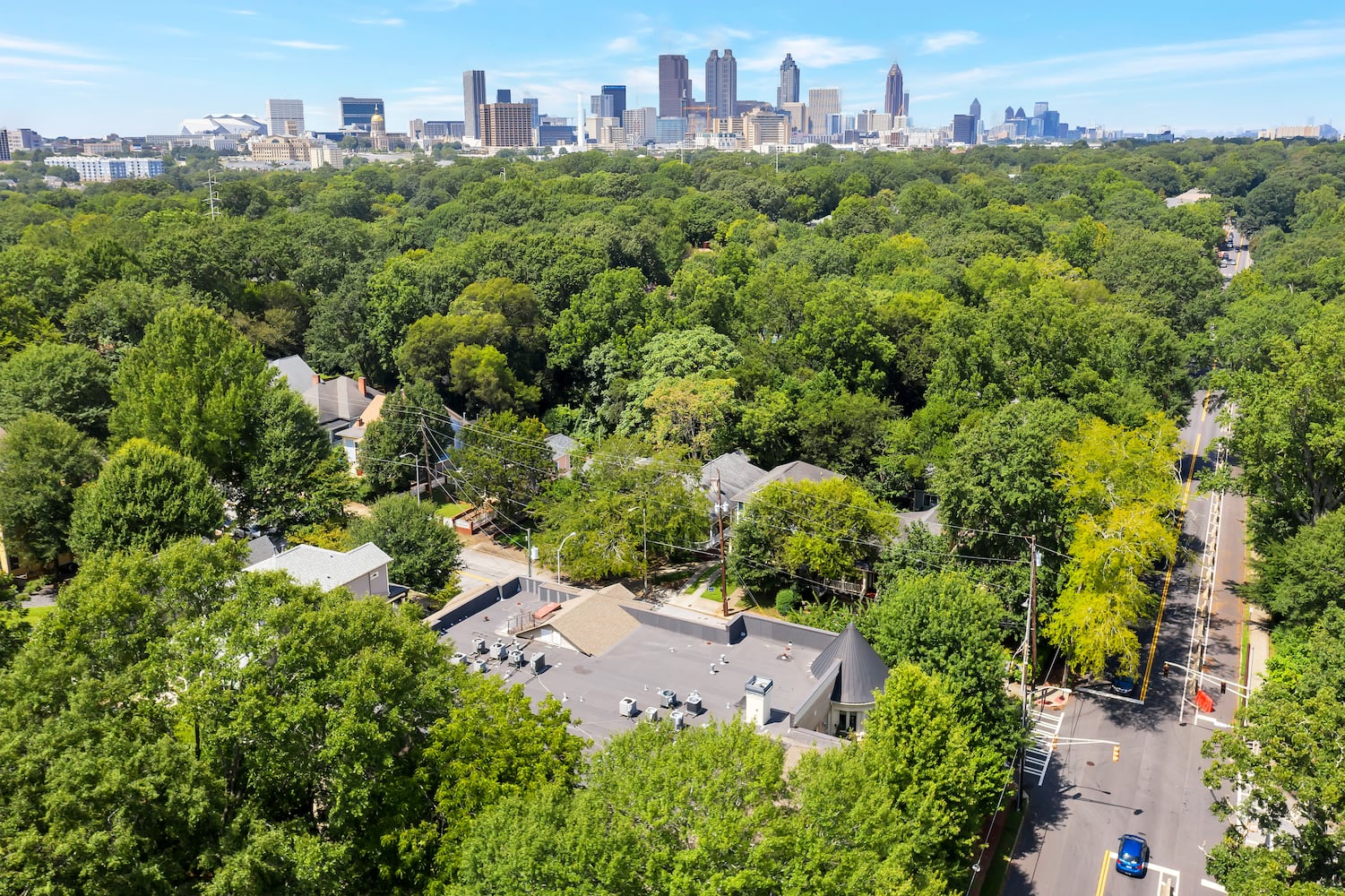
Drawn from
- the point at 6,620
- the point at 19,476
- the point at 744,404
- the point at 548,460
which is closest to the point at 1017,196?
the point at 744,404

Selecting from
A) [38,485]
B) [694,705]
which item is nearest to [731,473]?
[694,705]

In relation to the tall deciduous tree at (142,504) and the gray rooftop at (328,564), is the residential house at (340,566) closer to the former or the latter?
the gray rooftop at (328,564)

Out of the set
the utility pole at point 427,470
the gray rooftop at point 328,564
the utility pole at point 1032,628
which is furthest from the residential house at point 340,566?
the utility pole at point 1032,628

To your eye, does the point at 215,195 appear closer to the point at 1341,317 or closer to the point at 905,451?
the point at 905,451

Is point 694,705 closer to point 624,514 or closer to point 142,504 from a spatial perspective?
point 624,514

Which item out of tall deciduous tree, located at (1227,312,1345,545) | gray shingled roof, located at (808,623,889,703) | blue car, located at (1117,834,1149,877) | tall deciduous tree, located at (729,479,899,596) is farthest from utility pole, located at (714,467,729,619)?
tall deciduous tree, located at (1227,312,1345,545)

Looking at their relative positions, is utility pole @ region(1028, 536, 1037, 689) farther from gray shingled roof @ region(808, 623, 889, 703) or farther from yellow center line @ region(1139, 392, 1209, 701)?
gray shingled roof @ region(808, 623, 889, 703)

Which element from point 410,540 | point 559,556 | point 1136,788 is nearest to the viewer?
point 1136,788
